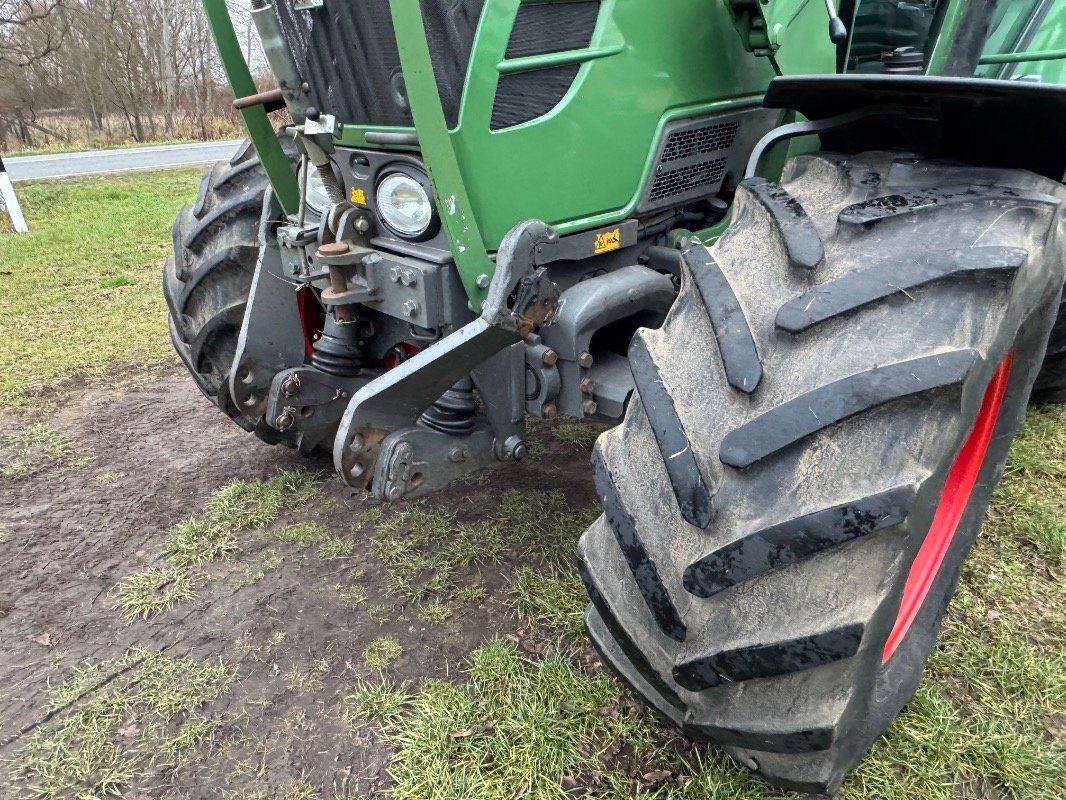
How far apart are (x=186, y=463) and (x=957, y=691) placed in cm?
302

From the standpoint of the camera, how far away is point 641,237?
237 cm

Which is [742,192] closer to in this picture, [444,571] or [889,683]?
[889,683]

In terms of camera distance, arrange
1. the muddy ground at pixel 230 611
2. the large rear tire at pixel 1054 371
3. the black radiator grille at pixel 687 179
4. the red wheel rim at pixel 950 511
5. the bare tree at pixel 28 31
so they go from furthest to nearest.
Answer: the bare tree at pixel 28 31 < the large rear tire at pixel 1054 371 < the black radiator grille at pixel 687 179 < the muddy ground at pixel 230 611 < the red wheel rim at pixel 950 511

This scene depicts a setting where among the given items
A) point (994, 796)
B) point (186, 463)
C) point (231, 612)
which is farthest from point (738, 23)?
point (186, 463)

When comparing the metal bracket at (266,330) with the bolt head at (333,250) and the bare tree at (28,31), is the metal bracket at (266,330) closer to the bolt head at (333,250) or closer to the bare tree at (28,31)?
the bolt head at (333,250)

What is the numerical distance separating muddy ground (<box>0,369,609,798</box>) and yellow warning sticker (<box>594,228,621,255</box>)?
3.58ft

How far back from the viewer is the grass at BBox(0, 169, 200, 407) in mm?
4672

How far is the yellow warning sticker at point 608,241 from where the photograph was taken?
7.13ft

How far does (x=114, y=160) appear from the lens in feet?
53.0

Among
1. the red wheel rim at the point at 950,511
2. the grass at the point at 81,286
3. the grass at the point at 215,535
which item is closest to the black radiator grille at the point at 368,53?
the red wheel rim at the point at 950,511

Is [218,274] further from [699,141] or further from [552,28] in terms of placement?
[699,141]

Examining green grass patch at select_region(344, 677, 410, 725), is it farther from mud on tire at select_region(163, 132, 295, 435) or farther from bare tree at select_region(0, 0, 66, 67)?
bare tree at select_region(0, 0, 66, 67)

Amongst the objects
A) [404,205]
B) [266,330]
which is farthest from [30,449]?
[404,205]

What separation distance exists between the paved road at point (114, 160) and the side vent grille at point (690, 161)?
13.3 metres
